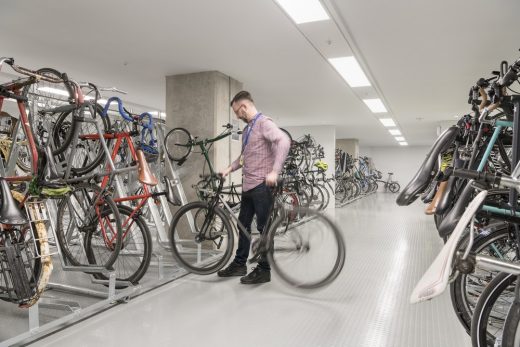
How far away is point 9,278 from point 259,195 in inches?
64.3

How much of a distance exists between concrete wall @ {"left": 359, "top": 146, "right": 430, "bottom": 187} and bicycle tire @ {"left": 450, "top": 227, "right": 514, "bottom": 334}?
18292 mm

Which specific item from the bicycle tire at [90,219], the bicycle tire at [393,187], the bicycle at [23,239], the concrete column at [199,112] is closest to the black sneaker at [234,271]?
the bicycle tire at [90,219]

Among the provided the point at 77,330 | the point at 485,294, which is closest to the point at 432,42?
the point at 485,294

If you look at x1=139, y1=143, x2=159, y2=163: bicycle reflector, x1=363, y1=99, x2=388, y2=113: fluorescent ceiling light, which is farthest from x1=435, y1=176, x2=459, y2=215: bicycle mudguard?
x1=363, y1=99, x2=388, y2=113: fluorescent ceiling light

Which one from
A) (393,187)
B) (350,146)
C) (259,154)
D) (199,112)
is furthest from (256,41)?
(393,187)

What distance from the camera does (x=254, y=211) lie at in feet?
9.64

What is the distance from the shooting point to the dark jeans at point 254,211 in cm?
277

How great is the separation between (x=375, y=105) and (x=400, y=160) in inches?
518

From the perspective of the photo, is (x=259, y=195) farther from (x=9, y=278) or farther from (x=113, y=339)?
(x=9, y=278)

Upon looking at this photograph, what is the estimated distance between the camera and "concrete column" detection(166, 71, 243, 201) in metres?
4.71

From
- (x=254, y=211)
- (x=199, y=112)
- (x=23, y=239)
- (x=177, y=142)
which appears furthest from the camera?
(x=177, y=142)

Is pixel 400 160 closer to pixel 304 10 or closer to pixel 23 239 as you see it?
pixel 304 10

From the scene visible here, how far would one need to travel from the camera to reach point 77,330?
6.88 ft

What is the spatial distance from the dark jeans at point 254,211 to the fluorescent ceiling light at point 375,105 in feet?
15.2
